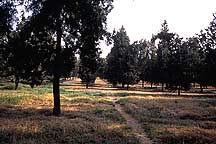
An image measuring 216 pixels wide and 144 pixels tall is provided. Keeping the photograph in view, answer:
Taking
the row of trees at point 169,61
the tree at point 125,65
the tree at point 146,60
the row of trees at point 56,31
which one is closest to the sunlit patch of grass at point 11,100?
the row of trees at point 56,31

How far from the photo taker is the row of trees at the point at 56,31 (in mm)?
25734

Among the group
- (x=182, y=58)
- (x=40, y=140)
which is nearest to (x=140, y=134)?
(x=40, y=140)

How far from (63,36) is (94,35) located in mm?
2600

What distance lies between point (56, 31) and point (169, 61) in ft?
150

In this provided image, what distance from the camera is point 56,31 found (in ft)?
89.7

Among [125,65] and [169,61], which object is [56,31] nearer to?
[169,61]

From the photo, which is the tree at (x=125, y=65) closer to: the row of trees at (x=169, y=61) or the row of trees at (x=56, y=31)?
the row of trees at (x=169, y=61)

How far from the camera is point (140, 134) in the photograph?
20.9m

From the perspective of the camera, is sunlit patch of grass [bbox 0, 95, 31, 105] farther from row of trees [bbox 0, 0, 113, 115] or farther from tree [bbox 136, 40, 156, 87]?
tree [bbox 136, 40, 156, 87]

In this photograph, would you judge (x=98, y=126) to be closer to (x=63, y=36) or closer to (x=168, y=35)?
(x=63, y=36)

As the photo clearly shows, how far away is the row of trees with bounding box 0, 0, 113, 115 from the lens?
84.4 ft

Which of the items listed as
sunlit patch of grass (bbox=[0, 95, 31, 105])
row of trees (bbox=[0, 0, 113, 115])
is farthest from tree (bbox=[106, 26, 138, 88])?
row of trees (bbox=[0, 0, 113, 115])

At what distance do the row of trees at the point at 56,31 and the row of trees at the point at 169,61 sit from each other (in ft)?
94.3

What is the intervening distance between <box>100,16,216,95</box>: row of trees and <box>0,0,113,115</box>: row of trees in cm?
2874
